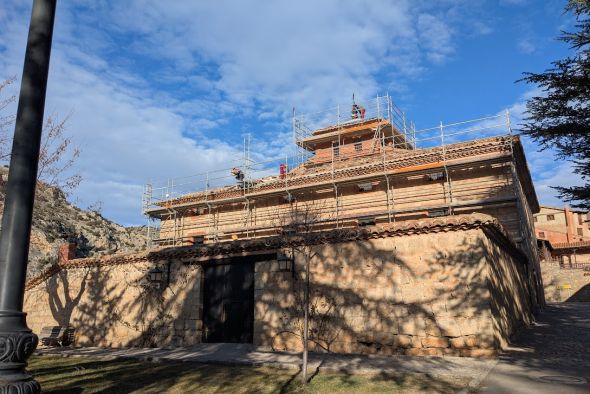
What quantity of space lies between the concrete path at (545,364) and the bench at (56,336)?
12691mm

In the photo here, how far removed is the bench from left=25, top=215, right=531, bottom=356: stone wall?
287mm

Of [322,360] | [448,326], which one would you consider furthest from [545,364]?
[322,360]

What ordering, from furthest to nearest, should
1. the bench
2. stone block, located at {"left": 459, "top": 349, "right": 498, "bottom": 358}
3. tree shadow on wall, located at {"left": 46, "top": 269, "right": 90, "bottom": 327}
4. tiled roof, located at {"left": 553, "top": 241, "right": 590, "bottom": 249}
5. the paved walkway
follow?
1. tiled roof, located at {"left": 553, "top": 241, "right": 590, "bottom": 249}
2. tree shadow on wall, located at {"left": 46, "top": 269, "right": 90, "bottom": 327}
3. the bench
4. stone block, located at {"left": 459, "top": 349, "right": 498, "bottom": 358}
5. the paved walkway

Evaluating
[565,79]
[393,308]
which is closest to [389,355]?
[393,308]

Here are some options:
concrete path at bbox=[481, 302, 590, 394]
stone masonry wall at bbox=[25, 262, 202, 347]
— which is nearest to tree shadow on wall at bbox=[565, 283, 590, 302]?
concrete path at bbox=[481, 302, 590, 394]

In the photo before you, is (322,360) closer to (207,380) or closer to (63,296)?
(207,380)

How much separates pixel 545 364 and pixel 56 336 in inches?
542

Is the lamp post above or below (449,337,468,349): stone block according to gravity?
above

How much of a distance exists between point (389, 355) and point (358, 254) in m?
2.46

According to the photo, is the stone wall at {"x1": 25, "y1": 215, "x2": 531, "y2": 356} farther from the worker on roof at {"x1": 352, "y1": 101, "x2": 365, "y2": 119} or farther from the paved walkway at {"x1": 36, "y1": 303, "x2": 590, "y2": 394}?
the worker on roof at {"x1": 352, "y1": 101, "x2": 365, "y2": 119}

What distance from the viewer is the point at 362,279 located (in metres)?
10.4

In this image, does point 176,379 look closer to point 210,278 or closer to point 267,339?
point 267,339

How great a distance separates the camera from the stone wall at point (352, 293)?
932 cm

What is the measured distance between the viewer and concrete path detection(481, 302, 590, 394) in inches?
248
